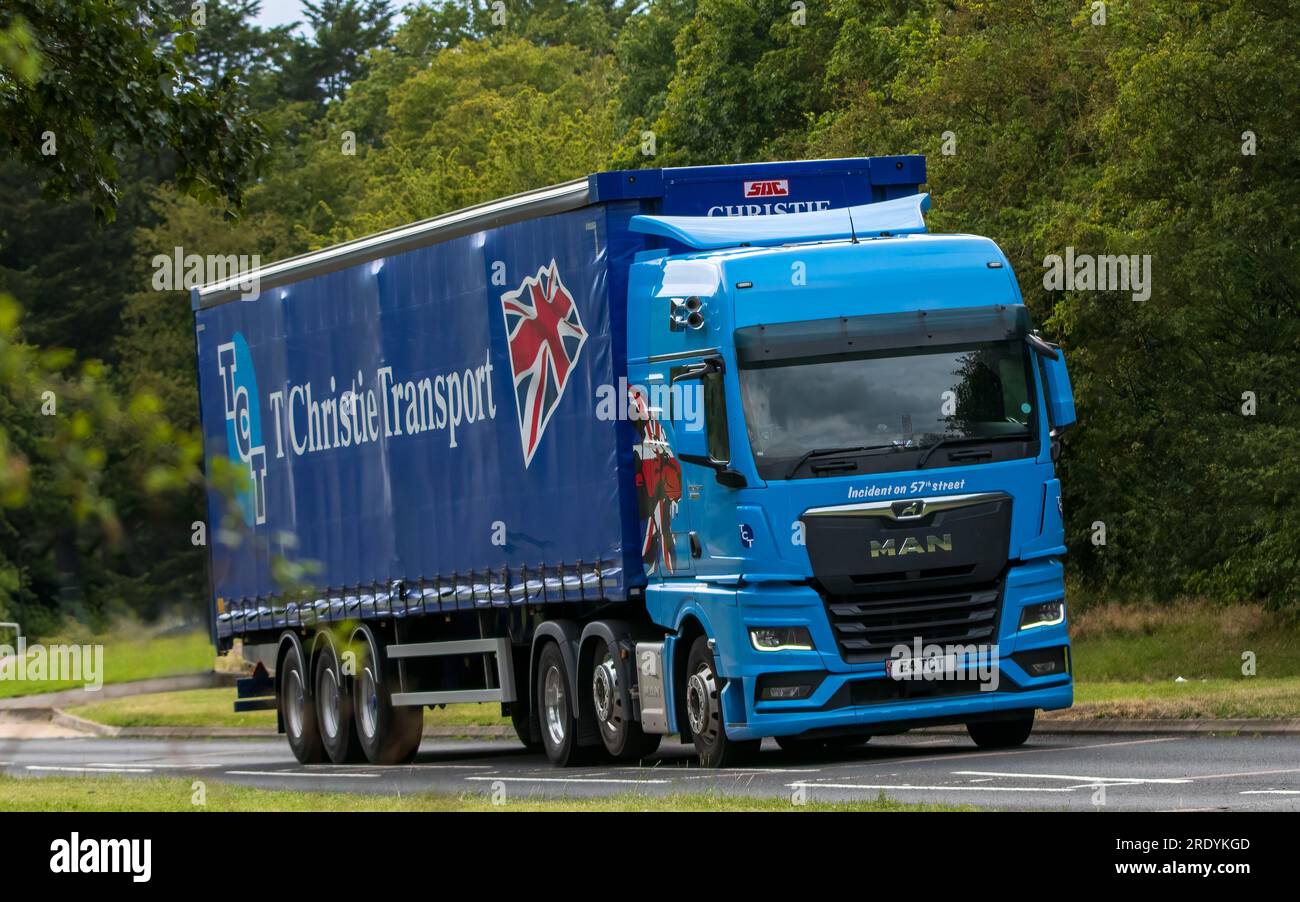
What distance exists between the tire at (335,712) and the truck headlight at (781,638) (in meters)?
7.54

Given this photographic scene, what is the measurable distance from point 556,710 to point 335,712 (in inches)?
167

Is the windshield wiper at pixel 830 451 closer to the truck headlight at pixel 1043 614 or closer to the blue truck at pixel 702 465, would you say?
the blue truck at pixel 702 465

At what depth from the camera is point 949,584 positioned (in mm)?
→ 16578

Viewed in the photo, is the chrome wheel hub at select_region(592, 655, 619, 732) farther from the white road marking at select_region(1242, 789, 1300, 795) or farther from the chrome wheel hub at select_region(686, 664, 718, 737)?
the white road marking at select_region(1242, 789, 1300, 795)

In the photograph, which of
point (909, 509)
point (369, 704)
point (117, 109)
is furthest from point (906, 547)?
point (369, 704)

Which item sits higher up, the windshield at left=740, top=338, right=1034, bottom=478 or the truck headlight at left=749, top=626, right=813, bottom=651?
the windshield at left=740, top=338, right=1034, bottom=478

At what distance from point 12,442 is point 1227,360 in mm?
27563

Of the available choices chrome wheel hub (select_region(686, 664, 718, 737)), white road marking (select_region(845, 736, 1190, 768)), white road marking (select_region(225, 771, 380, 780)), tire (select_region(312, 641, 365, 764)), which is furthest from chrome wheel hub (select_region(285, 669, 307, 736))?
white road marking (select_region(845, 736, 1190, 768))

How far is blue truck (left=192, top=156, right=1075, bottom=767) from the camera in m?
16.5

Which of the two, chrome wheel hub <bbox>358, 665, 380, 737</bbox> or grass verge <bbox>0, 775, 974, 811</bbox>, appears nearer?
grass verge <bbox>0, 775, 974, 811</bbox>

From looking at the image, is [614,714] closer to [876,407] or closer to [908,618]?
[908,618]

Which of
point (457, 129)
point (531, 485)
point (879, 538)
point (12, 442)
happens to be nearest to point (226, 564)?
point (12, 442)

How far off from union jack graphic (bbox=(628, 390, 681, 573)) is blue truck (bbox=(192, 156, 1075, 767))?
0.11 ft

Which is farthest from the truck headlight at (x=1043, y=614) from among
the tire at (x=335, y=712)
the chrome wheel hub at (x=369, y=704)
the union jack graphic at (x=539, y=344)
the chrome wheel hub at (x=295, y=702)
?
the chrome wheel hub at (x=295, y=702)
